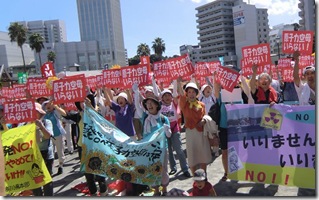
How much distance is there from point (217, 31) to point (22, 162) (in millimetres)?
118842

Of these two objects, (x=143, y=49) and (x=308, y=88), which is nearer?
(x=308, y=88)

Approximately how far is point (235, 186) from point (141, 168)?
163cm

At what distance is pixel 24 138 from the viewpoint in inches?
191

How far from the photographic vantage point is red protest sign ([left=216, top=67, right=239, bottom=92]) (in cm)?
564

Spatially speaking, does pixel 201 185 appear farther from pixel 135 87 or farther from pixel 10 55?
pixel 10 55

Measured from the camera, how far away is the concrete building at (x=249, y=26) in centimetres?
10744

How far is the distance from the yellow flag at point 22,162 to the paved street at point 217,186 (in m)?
1.18

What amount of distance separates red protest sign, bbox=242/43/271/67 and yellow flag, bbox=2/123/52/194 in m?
4.37

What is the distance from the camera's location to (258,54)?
695cm

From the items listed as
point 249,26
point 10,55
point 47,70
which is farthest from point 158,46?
point 47,70

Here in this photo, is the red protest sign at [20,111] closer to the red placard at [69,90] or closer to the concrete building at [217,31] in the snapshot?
the red placard at [69,90]

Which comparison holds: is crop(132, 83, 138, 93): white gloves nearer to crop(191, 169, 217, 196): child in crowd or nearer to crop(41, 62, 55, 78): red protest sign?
crop(191, 169, 217, 196): child in crowd

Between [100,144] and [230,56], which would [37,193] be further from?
[230,56]

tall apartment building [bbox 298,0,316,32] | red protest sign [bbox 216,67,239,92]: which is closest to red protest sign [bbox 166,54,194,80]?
red protest sign [bbox 216,67,239,92]
